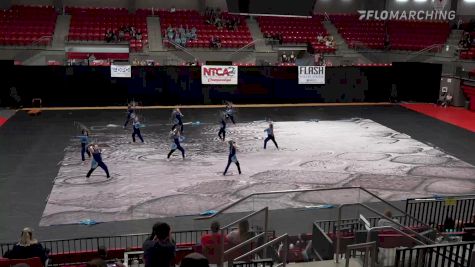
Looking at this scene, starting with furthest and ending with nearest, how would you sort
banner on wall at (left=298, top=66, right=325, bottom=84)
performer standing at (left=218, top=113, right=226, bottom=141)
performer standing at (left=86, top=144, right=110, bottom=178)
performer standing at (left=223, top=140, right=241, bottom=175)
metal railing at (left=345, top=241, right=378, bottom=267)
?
banner on wall at (left=298, top=66, right=325, bottom=84), performer standing at (left=218, top=113, right=226, bottom=141), performer standing at (left=223, top=140, right=241, bottom=175), performer standing at (left=86, top=144, right=110, bottom=178), metal railing at (left=345, top=241, right=378, bottom=267)

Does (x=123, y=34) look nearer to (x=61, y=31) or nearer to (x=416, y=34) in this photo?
(x=61, y=31)

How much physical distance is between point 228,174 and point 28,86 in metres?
16.1

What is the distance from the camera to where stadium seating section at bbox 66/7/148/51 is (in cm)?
3238

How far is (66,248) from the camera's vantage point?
36.4 ft

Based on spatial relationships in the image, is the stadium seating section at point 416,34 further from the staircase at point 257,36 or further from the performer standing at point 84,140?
the performer standing at point 84,140

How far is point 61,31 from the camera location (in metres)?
33.1

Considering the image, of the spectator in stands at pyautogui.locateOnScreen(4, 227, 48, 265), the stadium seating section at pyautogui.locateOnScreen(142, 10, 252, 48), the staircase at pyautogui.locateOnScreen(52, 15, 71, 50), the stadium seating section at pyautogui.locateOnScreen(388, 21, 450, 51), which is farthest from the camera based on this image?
the stadium seating section at pyautogui.locateOnScreen(388, 21, 450, 51)

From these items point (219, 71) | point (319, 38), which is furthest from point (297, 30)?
point (219, 71)

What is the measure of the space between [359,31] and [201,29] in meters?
12.4

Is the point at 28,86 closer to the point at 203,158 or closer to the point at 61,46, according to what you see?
the point at 61,46

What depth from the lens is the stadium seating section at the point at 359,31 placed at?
37.3 meters

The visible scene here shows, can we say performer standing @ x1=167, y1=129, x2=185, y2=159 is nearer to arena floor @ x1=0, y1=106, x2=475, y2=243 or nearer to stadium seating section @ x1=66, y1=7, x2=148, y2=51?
arena floor @ x1=0, y1=106, x2=475, y2=243

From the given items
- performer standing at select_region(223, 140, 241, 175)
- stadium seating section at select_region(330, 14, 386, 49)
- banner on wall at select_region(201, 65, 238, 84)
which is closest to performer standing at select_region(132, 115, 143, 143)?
performer standing at select_region(223, 140, 241, 175)

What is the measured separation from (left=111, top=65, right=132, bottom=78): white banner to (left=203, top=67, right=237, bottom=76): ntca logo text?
4.38 meters
